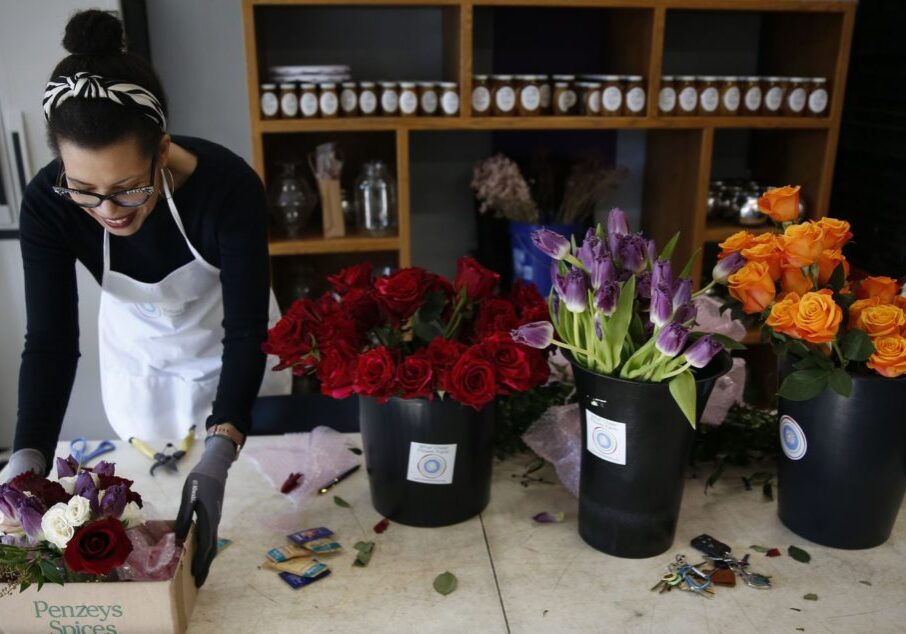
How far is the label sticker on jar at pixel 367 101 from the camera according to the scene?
8.11 ft

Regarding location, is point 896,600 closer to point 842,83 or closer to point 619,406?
point 619,406

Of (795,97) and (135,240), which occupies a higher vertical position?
(795,97)

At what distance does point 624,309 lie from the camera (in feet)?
3.28

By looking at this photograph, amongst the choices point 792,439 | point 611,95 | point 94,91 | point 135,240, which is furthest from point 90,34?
point 611,95

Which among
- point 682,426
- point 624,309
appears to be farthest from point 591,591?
point 624,309

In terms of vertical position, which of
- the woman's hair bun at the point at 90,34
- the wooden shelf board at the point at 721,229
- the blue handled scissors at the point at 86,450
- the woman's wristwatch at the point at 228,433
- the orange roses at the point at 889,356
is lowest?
the blue handled scissors at the point at 86,450

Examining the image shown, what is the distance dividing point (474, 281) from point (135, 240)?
752 mm

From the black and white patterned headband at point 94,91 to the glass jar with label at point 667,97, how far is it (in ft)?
5.82

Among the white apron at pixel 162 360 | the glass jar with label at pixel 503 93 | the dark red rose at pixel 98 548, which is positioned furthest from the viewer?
the glass jar with label at pixel 503 93

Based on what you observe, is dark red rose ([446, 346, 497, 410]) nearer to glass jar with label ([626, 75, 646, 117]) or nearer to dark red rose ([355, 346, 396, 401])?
dark red rose ([355, 346, 396, 401])

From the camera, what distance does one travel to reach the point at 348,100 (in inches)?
97.3

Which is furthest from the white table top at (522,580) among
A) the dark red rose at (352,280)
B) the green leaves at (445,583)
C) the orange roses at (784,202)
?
the orange roses at (784,202)

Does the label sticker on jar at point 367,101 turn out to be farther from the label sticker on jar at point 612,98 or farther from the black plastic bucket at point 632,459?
the black plastic bucket at point 632,459

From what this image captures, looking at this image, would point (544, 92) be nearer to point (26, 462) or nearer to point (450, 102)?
point (450, 102)
